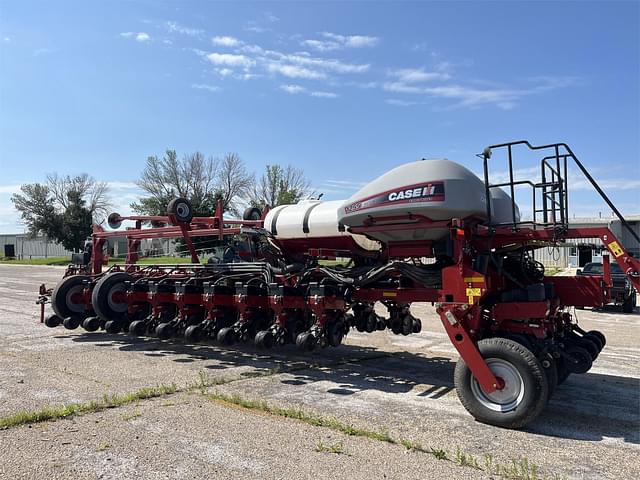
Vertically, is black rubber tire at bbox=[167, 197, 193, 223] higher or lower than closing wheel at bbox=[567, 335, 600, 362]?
higher

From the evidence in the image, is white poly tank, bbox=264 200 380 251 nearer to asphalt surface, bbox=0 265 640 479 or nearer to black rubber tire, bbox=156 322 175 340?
asphalt surface, bbox=0 265 640 479

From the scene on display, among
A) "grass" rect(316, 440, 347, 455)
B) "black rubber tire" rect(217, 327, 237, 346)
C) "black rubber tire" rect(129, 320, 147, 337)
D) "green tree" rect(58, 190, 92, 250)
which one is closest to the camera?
"grass" rect(316, 440, 347, 455)

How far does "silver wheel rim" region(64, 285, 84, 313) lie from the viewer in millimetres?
10773

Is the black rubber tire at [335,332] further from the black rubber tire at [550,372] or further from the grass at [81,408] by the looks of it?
the black rubber tire at [550,372]

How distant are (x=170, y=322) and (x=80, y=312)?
2.90 m

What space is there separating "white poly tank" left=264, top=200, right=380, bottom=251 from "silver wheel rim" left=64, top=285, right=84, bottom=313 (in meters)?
4.75

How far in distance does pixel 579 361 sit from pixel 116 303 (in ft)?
26.5

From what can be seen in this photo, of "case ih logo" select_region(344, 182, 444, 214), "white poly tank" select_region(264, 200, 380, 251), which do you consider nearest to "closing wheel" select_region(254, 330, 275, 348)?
"white poly tank" select_region(264, 200, 380, 251)

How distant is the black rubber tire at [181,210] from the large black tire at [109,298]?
1881mm

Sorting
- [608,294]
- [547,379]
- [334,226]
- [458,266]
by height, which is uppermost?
[334,226]

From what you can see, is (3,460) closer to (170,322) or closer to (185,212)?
(170,322)

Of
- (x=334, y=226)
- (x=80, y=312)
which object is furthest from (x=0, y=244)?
(x=334, y=226)

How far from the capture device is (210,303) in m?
8.68

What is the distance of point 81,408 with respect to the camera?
5.60m
